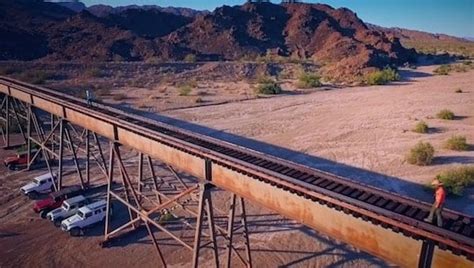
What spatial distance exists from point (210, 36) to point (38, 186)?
60210 mm

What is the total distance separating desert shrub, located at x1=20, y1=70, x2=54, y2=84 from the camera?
131 feet

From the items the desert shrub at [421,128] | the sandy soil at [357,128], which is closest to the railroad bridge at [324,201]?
the sandy soil at [357,128]

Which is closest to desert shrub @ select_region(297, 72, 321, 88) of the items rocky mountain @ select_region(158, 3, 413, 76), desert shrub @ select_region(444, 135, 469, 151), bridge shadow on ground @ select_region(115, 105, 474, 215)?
rocky mountain @ select_region(158, 3, 413, 76)

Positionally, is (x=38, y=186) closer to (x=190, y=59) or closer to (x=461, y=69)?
(x=190, y=59)

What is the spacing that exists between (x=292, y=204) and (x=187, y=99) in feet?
100

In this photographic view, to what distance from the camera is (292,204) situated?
8219 mm

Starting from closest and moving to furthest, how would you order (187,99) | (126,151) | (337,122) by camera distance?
(126,151) → (337,122) → (187,99)

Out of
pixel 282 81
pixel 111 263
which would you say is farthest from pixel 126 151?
pixel 282 81

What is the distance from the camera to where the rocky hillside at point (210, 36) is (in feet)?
193

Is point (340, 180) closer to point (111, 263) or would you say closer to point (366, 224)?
point (366, 224)

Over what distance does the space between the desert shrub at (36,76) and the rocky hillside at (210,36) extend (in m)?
13.3

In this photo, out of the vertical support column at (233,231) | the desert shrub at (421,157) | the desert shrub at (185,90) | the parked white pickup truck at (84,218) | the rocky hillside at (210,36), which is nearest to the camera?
the vertical support column at (233,231)

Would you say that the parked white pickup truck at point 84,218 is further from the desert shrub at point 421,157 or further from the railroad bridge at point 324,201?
the desert shrub at point 421,157

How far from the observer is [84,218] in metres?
14.7
